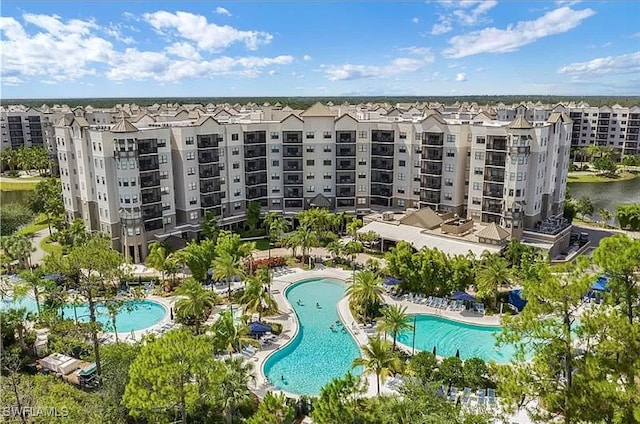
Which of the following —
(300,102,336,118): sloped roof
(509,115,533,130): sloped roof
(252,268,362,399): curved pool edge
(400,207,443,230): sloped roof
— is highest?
(300,102,336,118): sloped roof

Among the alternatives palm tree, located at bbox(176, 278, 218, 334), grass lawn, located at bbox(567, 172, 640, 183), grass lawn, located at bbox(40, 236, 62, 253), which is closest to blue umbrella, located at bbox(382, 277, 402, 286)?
palm tree, located at bbox(176, 278, 218, 334)

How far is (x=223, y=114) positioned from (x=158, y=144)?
23.0m

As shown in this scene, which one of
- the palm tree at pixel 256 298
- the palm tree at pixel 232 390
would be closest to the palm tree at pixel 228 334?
the palm tree at pixel 232 390

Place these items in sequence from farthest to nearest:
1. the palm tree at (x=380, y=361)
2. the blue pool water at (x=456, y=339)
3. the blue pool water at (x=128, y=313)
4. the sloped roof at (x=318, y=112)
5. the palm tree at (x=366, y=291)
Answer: the sloped roof at (x=318, y=112), the blue pool water at (x=128, y=313), the palm tree at (x=366, y=291), the blue pool water at (x=456, y=339), the palm tree at (x=380, y=361)

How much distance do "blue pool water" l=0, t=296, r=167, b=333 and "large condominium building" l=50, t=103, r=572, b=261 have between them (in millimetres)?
10723

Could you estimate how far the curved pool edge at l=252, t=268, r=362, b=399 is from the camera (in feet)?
101

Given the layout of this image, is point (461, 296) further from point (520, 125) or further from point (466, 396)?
point (520, 125)

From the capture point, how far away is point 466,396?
94.4 ft

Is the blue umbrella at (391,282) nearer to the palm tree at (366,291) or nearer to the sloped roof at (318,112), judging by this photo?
the palm tree at (366,291)

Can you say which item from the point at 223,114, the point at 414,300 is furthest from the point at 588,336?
the point at 223,114

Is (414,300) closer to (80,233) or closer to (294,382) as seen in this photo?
(294,382)

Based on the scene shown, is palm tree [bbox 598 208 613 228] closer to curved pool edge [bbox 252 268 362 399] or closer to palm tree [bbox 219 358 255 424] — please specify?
curved pool edge [bbox 252 268 362 399]

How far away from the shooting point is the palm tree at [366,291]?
38.8 meters

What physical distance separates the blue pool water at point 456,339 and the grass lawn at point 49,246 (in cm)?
4144
